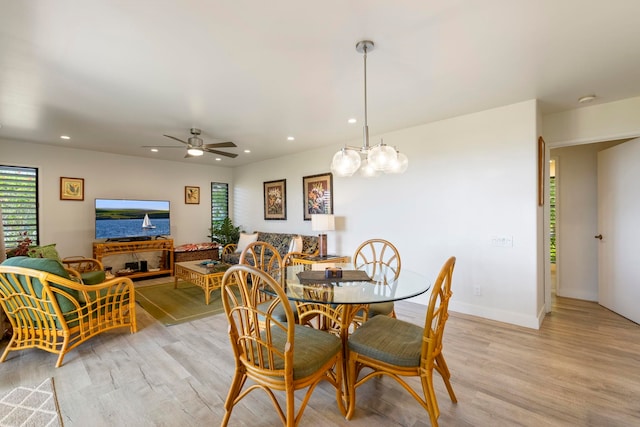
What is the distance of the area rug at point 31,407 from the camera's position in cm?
179

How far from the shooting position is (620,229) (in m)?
3.51

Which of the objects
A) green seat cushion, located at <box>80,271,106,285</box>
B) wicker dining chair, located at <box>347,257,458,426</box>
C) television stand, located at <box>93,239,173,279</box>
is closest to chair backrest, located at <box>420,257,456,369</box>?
wicker dining chair, located at <box>347,257,458,426</box>

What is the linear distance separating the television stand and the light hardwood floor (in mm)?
2702

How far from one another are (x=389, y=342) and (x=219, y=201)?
6.33m

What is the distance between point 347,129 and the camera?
422 centimetres

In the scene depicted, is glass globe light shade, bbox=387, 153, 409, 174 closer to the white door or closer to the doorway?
the white door

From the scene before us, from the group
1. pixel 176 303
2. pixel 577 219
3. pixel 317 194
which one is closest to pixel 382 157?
pixel 317 194

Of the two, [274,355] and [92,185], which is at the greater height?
[92,185]

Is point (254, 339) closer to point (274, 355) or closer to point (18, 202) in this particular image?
point (274, 355)

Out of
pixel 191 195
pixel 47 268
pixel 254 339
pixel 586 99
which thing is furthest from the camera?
pixel 191 195

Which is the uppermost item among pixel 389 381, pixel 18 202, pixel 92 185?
pixel 92 185

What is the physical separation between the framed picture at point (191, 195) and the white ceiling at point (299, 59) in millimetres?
2935

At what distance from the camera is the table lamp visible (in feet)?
15.5

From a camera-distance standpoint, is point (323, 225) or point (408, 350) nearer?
point (408, 350)
